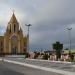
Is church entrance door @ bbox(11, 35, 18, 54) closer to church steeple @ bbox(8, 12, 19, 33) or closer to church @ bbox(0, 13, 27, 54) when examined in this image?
church @ bbox(0, 13, 27, 54)

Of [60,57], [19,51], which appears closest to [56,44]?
[19,51]

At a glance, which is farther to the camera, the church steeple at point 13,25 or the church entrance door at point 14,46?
the church steeple at point 13,25

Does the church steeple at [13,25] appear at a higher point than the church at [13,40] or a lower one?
higher

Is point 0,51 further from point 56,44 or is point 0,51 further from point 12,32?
point 56,44

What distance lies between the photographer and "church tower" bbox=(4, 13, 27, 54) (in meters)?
132

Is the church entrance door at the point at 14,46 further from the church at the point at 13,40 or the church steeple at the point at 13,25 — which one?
the church steeple at the point at 13,25

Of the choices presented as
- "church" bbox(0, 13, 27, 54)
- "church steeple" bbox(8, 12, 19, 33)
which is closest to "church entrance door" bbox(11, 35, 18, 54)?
"church" bbox(0, 13, 27, 54)

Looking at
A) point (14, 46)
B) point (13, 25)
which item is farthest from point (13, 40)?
point (13, 25)

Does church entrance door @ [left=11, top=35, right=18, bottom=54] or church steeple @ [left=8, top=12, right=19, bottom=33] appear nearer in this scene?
church entrance door @ [left=11, top=35, right=18, bottom=54]

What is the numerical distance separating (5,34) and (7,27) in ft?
11.0

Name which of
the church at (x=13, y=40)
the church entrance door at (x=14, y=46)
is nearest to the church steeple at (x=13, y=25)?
the church at (x=13, y=40)

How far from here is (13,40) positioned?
135 metres

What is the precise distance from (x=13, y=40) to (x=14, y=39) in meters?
0.67

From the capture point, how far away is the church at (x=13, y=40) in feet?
435
